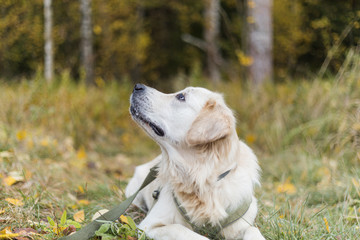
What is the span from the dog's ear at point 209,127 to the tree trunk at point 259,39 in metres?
4.64

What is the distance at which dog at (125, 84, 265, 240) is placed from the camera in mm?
2338

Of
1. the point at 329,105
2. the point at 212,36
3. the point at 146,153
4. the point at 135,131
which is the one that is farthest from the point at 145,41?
the point at 329,105

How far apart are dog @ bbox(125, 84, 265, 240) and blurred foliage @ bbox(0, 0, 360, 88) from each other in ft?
28.9

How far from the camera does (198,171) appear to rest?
2.41m

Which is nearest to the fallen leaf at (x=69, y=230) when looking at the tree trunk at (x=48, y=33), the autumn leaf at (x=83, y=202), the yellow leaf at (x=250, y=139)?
the autumn leaf at (x=83, y=202)

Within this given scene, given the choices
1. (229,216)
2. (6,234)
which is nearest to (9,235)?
(6,234)

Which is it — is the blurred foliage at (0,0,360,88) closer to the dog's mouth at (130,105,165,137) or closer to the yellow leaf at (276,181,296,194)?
the yellow leaf at (276,181,296,194)

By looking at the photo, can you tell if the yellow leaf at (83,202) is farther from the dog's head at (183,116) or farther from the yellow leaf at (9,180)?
the dog's head at (183,116)

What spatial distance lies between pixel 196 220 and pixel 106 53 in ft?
47.2

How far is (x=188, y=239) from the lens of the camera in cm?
215

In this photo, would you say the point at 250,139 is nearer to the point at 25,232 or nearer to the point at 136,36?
the point at 25,232

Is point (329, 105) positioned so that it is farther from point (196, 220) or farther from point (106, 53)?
point (106, 53)

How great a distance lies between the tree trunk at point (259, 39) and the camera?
695 cm

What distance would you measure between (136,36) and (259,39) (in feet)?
31.7
